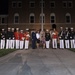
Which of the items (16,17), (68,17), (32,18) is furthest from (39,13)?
(68,17)

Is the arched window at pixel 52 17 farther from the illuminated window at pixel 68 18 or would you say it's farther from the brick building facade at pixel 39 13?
the illuminated window at pixel 68 18

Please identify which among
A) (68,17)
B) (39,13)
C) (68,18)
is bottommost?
(68,18)

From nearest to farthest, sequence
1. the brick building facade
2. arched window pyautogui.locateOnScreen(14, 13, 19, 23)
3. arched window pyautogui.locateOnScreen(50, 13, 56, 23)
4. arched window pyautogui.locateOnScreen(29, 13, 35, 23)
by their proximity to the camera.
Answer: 1. the brick building facade
2. arched window pyautogui.locateOnScreen(50, 13, 56, 23)
3. arched window pyautogui.locateOnScreen(29, 13, 35, 23)
4. arched window pyautogui.locateOnScreen(14, 13, 19, 23)

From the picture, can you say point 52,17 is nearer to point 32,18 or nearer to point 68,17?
point 68,17

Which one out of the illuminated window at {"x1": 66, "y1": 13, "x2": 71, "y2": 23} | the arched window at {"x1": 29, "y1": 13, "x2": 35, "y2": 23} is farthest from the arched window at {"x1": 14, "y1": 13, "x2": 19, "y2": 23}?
the illuminated window at {"x1": 66, "y1": 13, "x2": 71, "y2": 23}

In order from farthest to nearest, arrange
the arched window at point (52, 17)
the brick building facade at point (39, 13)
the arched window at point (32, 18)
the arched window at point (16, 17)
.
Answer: the arched window at point (16, 17)
the arched window at point (32, 18)
the arched window at point (52, 17)
the brick building facade at point (39, 13)

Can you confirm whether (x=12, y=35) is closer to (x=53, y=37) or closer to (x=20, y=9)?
(x=53, y=37)

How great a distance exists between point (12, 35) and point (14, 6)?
42.4 metres

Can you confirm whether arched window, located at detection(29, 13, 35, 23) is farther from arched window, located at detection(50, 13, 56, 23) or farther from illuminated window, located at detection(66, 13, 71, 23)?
illuminated window, located at detection(66, 13, 71, 23)

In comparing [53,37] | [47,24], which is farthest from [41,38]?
[47,24]

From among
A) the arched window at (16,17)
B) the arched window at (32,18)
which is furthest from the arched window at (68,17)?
the arched window at (16,17)

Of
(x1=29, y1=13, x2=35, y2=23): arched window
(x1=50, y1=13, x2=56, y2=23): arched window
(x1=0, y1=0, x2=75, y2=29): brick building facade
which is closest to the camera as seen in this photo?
(x1=0, y1=0, x2=75, y2=29): brick building facade

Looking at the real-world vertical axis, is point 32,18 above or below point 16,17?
Answer: below

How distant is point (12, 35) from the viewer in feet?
90.7
